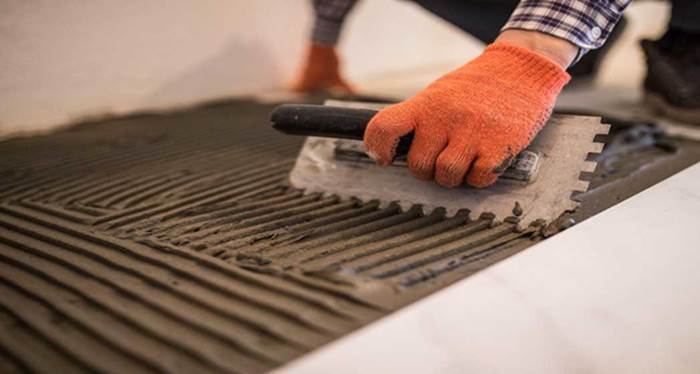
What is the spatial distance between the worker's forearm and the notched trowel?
11 centimetres

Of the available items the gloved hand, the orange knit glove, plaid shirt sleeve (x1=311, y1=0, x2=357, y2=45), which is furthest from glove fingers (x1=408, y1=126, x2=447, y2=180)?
the gloved hand

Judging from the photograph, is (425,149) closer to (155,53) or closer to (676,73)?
(676,73)

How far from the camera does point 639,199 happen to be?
0.98 m

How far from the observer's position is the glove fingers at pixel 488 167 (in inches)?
34.6

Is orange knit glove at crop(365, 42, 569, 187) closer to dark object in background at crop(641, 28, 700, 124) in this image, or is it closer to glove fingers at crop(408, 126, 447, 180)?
glove fingers at crop(408, 126, 447, 180)

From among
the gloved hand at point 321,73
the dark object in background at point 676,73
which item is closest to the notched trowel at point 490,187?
the dark object in background at point 676,73

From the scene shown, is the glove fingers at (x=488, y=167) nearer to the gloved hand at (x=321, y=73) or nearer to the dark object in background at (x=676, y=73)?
the dark object in background at (x=676, y=73)

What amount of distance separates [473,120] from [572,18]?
29 centimetres

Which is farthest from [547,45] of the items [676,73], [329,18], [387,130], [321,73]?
[321,73]

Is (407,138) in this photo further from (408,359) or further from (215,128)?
(215,128)

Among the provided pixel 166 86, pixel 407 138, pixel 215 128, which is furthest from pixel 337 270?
pixel 166 86

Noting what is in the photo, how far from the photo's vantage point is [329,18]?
84.1 inches

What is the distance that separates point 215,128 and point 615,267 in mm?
1274

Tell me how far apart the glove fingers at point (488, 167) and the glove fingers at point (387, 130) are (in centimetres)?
12
